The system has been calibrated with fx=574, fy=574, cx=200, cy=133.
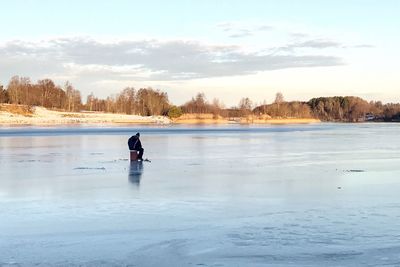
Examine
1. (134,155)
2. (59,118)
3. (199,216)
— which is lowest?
(199,216)

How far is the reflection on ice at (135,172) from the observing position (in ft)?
39.6

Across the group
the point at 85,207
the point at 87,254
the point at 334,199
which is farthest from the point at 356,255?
the point at 85,207

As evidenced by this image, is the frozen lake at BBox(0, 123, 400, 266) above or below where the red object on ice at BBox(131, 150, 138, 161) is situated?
below

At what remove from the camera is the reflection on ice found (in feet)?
39.6

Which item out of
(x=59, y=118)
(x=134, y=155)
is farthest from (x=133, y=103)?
(x=134, y=155)

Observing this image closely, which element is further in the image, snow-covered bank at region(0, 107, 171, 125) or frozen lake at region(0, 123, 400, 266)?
snow-covered bank at region(0, 107, 171, 125)

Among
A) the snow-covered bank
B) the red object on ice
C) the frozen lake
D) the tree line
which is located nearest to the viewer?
the frozen lake

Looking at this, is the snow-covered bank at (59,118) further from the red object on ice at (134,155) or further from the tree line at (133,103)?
the red object on ice at (134,155)

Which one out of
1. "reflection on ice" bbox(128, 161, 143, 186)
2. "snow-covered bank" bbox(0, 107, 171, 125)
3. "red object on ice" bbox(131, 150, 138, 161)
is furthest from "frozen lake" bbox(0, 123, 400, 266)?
"snow-covered bank" bbox(0, 107, 171, 125)

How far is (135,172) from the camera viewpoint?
44.9 feet

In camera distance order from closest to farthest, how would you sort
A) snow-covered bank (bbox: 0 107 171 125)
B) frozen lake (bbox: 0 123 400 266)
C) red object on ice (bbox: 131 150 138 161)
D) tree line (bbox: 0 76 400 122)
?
frozen lake (bbox: 0 123 400 266) < red object on ice (bbox: 131 150 138 161) < snow-covered bank (bbox: 0 107 171 125) < tree line (bbox: 0 76 400 122)

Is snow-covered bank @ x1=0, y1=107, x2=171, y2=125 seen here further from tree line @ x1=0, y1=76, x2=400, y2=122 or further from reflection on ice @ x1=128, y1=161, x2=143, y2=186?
reflection on ice @ x1=128, y1=161, x2=143, y2=186

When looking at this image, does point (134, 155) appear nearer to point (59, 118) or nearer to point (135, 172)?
point (135, 172)

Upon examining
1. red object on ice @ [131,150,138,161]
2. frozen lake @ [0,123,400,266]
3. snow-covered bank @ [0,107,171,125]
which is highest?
snow-covered bank @ [0,107,171,125]
